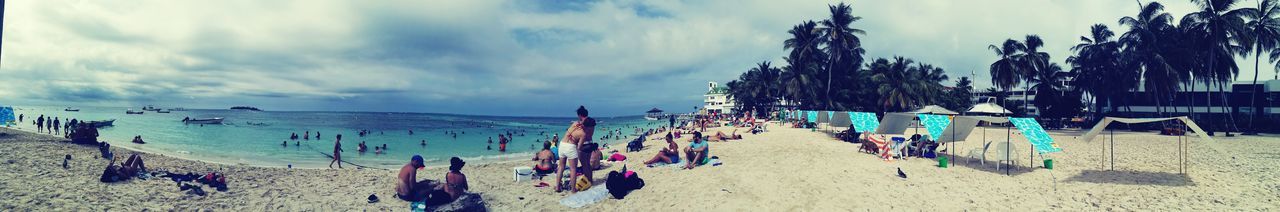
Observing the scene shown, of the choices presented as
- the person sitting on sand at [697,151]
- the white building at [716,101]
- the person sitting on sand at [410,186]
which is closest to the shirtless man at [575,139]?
the person sitting on sand at [410,186]

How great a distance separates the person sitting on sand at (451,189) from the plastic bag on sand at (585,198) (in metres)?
1.73

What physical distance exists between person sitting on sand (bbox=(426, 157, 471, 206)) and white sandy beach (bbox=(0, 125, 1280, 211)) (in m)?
0.59

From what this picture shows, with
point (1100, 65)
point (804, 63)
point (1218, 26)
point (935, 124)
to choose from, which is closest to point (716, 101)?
point (804, 63)

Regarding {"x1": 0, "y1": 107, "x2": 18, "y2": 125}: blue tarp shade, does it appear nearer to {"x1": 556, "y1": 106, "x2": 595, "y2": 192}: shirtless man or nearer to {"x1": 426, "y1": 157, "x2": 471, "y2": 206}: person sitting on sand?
{"x1": 426, "y1": 157, "x2": 471, "y2": 206}: person sitting on sand

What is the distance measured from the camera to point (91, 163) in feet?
39.4

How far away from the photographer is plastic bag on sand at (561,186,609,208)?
7699 mm

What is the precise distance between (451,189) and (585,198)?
220 cm

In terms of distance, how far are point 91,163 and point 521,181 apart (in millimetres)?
11212

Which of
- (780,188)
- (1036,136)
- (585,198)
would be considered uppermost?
(1036,136)

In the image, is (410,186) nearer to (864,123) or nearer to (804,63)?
(864,123)

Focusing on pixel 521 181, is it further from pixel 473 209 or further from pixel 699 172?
pixel 699 172

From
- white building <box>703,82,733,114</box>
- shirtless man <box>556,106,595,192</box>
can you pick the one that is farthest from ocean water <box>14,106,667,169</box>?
white building <box>703,82,733,114</box>

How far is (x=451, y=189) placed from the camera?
7949mm

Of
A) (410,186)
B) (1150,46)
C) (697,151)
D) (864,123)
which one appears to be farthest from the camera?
(1150,46)
